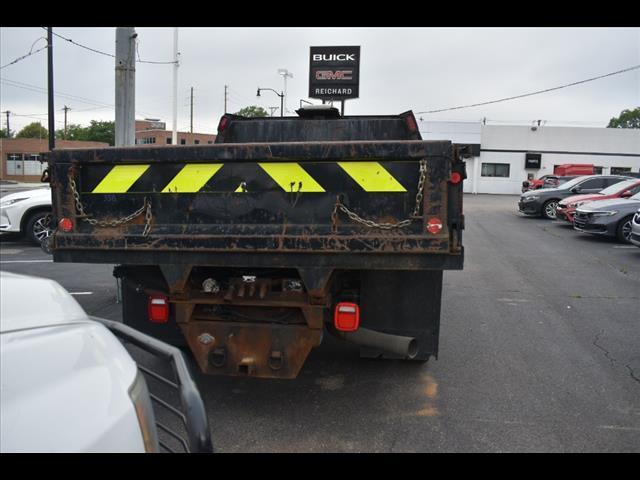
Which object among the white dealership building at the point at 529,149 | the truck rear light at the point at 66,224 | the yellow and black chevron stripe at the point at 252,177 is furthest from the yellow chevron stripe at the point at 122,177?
the white dealership building at the point at 529,149

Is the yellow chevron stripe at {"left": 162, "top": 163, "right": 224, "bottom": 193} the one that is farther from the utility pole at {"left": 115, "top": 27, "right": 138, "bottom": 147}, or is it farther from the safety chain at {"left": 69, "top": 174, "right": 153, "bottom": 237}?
the utility pole at {"left": 115, "top": 27, "right": 138, "bottom": 147}

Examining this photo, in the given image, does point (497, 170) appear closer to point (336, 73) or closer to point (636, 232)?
point (336, 73)

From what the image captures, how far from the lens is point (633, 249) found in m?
12.5

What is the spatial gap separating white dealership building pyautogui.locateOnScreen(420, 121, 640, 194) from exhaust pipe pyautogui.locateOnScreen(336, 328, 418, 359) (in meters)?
40.1

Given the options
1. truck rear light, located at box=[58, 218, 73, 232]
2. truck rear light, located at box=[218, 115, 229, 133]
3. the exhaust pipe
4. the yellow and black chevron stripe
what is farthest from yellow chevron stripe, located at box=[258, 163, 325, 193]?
truck rear light, located at box=[218, 115, 229, 133]

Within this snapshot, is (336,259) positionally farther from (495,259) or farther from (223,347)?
(495,259)

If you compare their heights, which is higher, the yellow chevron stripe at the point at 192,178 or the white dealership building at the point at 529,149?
the white dealership building at the point at 529,149

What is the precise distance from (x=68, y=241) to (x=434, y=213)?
2356 millimetres

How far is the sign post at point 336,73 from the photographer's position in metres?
23.7

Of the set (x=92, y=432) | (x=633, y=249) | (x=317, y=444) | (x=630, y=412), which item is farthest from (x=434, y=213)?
(x=633, y=249)

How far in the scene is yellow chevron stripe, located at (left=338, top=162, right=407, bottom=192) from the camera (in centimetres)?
345

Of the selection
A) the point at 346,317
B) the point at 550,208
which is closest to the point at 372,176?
the point at 346,317

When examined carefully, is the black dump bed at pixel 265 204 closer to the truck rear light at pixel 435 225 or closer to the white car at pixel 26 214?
the truck rear light at pixel 435 225

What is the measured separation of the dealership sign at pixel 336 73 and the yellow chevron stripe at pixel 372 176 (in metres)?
20.9
